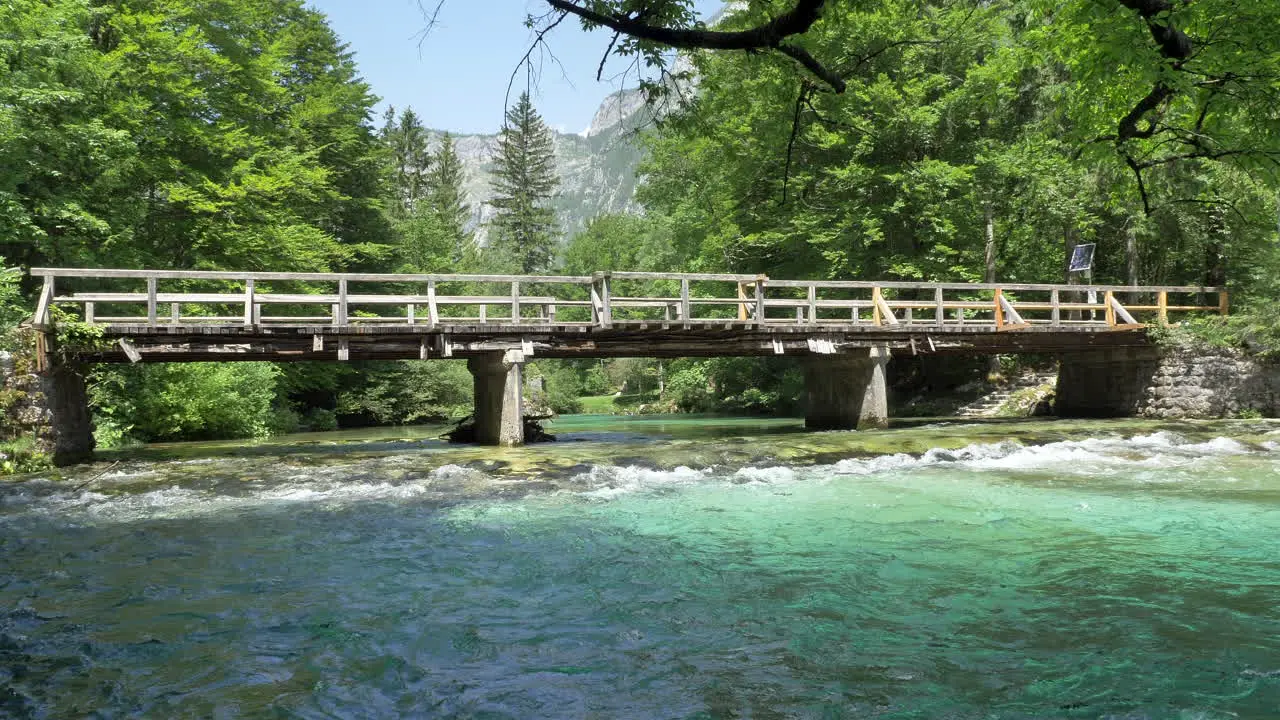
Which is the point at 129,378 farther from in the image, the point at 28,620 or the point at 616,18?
the point at 616,18

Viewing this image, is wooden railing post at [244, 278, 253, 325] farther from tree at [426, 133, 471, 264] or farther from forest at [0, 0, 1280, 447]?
tree at [426, 133, 471, 264]

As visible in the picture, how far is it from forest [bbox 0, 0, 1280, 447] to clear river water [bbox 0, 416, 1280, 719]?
12.4 ft

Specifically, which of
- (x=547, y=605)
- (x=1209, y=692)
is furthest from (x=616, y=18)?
(x=1209, y=692)

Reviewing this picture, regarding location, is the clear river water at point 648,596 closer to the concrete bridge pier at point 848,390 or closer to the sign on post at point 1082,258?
the concrete bridge pier at point 848,390

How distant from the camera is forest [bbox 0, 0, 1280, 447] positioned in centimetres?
1952

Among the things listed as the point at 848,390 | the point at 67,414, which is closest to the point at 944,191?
the point at 848,390

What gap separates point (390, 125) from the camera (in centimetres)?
6775

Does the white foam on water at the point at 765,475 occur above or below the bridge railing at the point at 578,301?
below

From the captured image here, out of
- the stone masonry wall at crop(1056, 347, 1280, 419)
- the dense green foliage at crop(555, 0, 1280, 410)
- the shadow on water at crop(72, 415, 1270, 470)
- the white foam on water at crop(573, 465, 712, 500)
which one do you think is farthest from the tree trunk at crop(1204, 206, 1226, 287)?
the white foam on water at crop(573, 465, 712, 500)

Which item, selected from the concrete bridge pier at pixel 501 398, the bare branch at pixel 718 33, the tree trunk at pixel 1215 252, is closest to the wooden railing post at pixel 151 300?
the concrete bridge pier at pixel 501 398

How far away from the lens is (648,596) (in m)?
6.07

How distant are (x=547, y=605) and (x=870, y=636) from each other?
7.27 feet

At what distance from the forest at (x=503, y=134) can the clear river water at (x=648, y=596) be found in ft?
12.4

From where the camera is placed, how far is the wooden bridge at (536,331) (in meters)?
15.6
